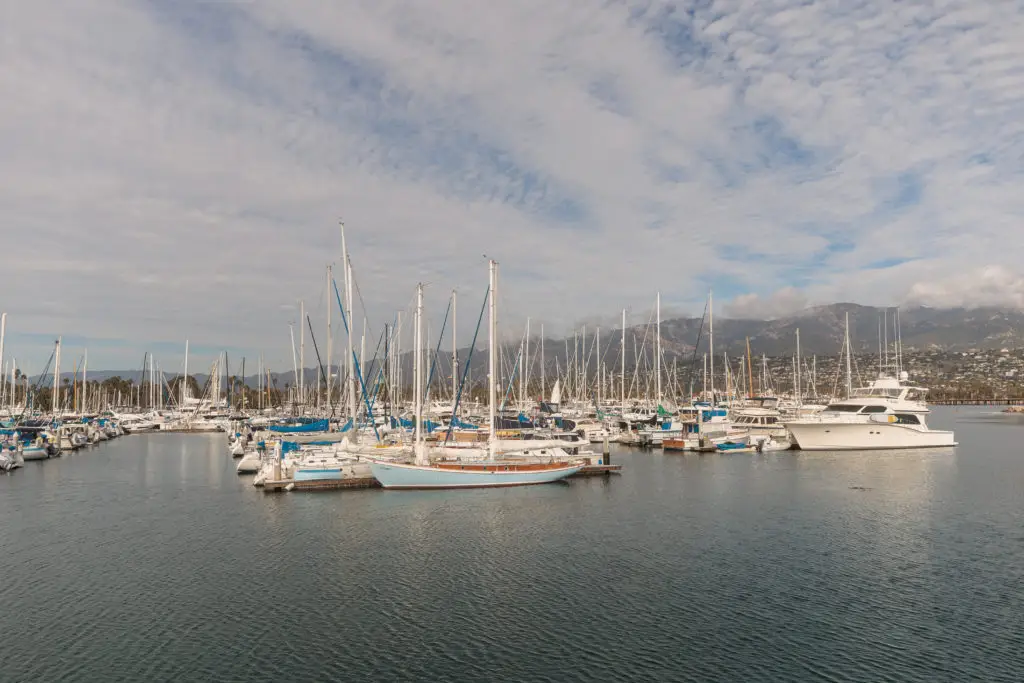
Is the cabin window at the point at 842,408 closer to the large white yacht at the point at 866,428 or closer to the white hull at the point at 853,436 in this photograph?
the large white yacht at the point at 866,428

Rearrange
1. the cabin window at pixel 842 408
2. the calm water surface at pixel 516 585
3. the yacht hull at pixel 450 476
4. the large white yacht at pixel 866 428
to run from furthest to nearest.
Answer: the cabin window at pixel 842 408 → the large white yacht at pixel 866 428 → the yacht hull at pixel 450 476 → the calm water surface at pixel 516 585

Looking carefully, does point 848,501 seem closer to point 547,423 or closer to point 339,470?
point 339,470

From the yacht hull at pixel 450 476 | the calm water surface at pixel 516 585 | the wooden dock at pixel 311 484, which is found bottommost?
the calm water surface at pixel 516 585

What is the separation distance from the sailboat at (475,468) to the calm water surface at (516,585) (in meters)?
1.69

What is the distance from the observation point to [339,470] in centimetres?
5384

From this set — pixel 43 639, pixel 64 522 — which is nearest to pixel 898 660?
pixel 43 639

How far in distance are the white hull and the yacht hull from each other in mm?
44586

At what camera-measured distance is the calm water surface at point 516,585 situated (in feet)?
70.8

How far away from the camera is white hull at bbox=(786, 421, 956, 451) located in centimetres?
8225

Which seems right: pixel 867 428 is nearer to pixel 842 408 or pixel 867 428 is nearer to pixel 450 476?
pixel 842 408

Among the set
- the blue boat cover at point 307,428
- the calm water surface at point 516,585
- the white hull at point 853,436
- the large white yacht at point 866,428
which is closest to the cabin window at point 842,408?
the large white yacht at point 866,428

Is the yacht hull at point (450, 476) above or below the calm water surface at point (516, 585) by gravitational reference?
above

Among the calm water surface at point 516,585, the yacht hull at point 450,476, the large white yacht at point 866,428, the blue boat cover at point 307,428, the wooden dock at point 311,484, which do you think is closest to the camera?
the calm water surface at point 516,585

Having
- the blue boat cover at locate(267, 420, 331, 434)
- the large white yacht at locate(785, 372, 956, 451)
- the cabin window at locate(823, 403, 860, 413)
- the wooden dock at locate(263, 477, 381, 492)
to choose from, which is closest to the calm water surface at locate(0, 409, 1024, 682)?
the wooden dock at locate(263, 477, 381, 492)
